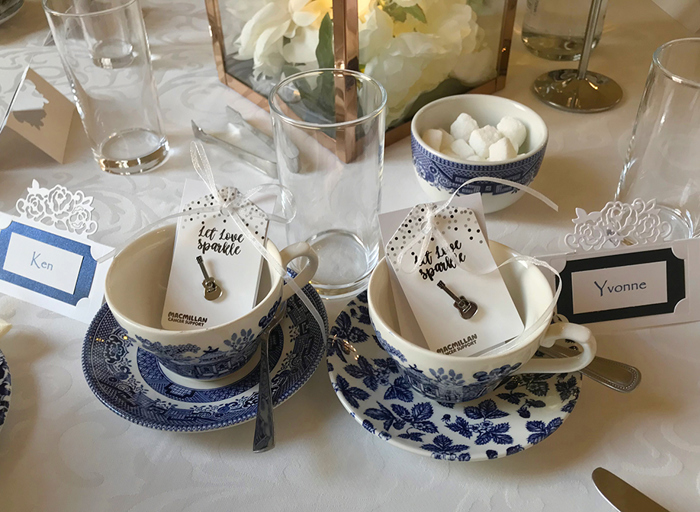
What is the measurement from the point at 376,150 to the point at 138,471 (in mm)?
324

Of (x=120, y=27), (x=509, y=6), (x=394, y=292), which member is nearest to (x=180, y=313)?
(x=394, y=292)

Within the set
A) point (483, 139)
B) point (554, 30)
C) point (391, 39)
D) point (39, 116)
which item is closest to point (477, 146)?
point (483, 139)

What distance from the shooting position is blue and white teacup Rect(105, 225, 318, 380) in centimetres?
43

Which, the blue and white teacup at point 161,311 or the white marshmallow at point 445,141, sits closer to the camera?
the blue and white teacup at point 161,311

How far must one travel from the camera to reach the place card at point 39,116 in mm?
727

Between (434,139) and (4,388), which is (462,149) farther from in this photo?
(4,388)

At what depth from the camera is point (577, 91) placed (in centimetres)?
85

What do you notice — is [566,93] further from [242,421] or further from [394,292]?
[242,421]

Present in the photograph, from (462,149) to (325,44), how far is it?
189 mm

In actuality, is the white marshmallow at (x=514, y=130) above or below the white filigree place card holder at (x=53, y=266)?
above

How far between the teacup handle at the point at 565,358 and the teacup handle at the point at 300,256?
176mm

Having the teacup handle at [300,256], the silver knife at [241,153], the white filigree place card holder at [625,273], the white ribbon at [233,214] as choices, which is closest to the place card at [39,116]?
the silver knife at [241,153]

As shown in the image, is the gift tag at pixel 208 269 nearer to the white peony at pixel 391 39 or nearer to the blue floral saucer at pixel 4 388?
the blue floral saucer at pixel 4 388

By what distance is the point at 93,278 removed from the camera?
56cm
